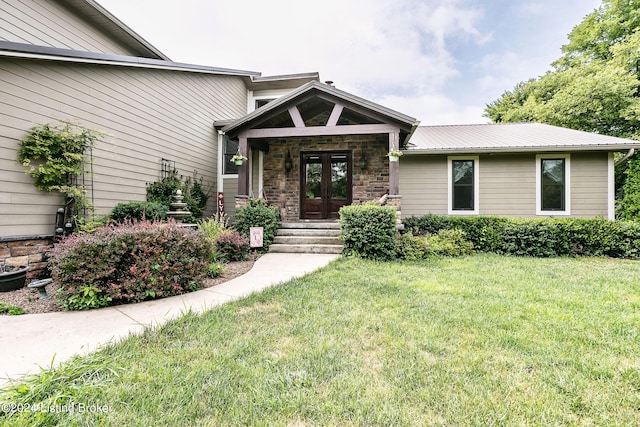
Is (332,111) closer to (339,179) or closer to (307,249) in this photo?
(339,179)

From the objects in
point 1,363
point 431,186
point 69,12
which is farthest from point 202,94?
point 1,363

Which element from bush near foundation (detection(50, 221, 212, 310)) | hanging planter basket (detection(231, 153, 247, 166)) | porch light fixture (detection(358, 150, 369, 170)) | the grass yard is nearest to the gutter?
porch light fixture (detection(358, 150, 369, 170))

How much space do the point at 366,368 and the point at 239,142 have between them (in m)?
6.84

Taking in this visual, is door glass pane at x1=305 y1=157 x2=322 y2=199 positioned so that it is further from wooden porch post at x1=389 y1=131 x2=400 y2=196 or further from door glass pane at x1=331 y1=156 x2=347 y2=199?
wooden porch post at x1=389 y1=131 x2=400 y2=196

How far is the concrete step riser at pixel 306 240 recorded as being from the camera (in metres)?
6.96

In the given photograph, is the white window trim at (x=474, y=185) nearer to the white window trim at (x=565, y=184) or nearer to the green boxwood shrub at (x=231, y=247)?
the white window trim at (x=565, y=184)

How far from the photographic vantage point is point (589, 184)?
809 cm

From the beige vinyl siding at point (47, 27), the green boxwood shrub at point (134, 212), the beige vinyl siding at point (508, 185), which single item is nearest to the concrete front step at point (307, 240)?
the green boxwood shrub at point (134, 212)

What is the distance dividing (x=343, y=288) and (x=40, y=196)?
5052 mm

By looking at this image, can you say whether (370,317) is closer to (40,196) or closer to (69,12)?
(40,196)

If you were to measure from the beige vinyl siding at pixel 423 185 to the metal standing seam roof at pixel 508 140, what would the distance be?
531 millimetres

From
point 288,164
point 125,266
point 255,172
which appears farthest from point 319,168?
point 125,266

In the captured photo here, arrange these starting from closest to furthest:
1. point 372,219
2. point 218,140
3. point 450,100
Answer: point 372,219
point 218,140
point 450,100

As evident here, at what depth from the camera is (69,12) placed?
6.09 meters
